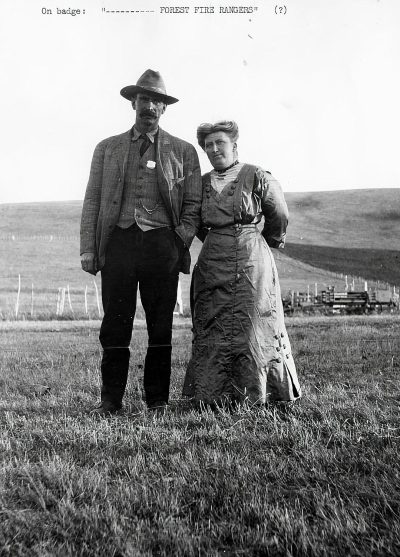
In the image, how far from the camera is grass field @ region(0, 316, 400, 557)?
7.05 feet

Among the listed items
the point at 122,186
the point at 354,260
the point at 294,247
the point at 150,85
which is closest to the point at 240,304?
the point at 122,186

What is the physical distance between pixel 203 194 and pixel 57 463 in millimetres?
2433

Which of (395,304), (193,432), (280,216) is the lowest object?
(395,304)

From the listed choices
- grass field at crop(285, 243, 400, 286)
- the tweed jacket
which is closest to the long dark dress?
the tweed jacket

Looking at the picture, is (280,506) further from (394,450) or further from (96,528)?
(394,450)

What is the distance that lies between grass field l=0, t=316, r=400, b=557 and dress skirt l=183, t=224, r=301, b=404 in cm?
21

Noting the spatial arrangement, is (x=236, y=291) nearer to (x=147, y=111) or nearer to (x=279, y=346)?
(x=279, y=346)

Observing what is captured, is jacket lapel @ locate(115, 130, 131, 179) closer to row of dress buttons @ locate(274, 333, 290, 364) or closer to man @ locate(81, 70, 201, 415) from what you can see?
man @ locate(81, 70, 201, 415)

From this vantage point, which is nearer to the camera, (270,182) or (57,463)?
(57,463)

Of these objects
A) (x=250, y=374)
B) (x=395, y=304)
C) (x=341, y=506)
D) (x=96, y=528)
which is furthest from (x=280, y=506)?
(x=395, y=304)

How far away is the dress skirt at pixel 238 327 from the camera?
4.32 metres

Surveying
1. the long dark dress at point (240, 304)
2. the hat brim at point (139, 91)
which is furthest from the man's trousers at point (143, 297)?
the hat brim at point (139, 91)

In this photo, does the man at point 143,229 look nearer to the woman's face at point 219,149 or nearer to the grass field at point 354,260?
the woman's face at point 219,149

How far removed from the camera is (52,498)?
2.57 metres
